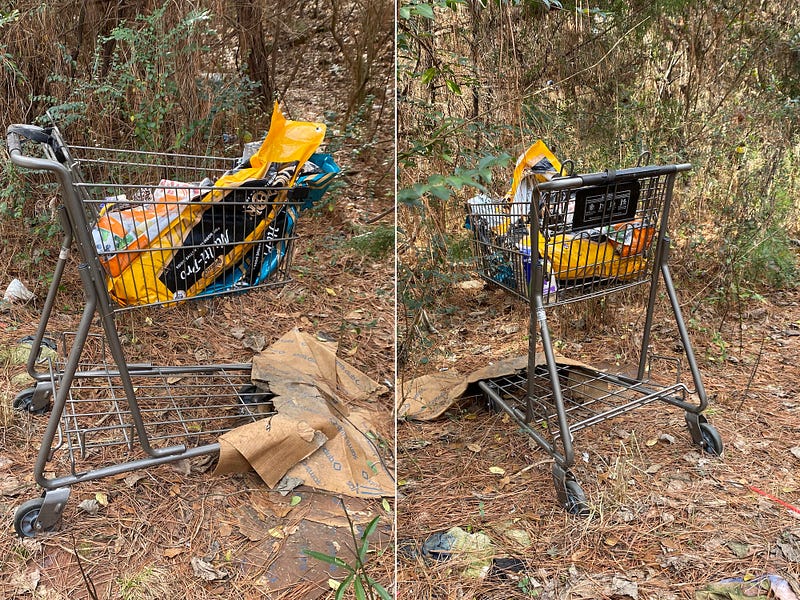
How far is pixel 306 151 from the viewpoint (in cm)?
234

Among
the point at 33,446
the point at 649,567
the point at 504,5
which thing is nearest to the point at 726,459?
the point at 649,567

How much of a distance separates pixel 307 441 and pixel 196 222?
0.96 meters

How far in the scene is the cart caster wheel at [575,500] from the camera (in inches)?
85.8

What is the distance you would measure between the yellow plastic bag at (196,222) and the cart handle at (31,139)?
43 cm

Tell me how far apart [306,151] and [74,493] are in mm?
1605

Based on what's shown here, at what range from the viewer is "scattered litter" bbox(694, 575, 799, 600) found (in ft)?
5.93

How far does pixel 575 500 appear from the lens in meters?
2.19

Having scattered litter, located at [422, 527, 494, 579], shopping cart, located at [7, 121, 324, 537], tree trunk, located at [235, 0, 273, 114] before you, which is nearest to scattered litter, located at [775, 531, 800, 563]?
scattered litter, located at [422, 527, 494, 579]

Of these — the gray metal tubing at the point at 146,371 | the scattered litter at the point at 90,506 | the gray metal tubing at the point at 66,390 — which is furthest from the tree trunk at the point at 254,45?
the scattered litter at the point at 90,506

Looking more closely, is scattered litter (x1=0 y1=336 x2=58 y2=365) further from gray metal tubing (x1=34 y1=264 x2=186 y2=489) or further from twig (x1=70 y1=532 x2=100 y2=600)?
twig (x1=70 y1=532 x2=100 y2=600)

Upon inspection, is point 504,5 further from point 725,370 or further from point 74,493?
point 74,493

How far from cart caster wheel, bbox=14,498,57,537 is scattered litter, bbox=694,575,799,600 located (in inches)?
86.8

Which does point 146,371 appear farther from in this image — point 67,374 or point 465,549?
point 465,549

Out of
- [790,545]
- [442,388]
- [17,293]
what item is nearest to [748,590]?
[790,545]
